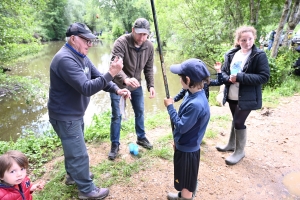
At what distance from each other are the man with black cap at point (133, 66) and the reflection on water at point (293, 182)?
2.23 m

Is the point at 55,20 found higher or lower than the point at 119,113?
higher

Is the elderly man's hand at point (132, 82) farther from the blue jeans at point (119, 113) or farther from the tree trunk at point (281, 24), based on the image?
the tree trunk at point (281, 24)

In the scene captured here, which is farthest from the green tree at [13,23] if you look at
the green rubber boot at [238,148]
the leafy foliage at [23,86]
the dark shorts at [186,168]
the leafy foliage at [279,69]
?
the leafy foliage at [279,69]

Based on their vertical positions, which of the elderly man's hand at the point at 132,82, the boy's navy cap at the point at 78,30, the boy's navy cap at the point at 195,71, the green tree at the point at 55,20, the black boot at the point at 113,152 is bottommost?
the black boot at the point at 113,152

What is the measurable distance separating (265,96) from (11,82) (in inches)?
327

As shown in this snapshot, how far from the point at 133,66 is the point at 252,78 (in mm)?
1608

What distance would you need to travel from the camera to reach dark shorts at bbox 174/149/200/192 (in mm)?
2213

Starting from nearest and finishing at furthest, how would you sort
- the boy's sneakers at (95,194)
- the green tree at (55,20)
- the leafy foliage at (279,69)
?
the boy's sneakers at (95,194)
the leafy foliage at (279,69)
the green tree at (55,20)

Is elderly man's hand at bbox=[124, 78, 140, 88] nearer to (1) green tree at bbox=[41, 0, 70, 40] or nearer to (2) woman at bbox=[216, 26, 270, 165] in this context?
(2) woman at bbox=[216, 26, 270, 165]

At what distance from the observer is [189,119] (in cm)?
197

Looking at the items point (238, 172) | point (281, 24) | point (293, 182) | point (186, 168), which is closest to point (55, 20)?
point (281, 24)

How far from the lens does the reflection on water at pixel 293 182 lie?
9.36 ft

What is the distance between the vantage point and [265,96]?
6398 millimetres

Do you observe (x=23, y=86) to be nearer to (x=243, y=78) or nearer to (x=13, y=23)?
(x=13, y=23)
